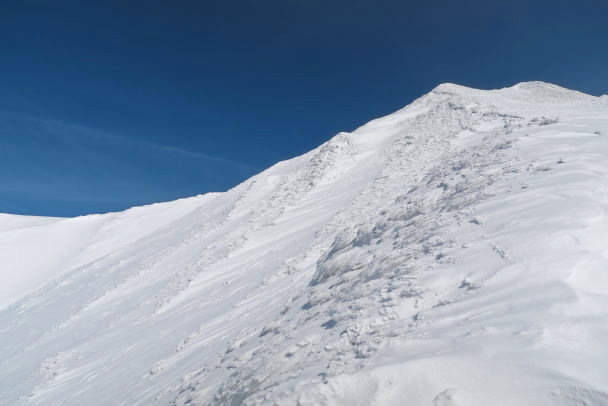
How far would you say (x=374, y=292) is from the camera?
728cm

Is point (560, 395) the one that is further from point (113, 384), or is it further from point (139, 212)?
point (139, 212)

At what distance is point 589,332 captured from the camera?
14.1ft

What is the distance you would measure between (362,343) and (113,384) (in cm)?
954

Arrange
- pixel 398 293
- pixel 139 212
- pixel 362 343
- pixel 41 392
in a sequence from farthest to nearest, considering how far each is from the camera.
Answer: pixel 139 212 → pixel 41 392 → pixel 398 293 → pixel 362 343

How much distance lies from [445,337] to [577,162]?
7116 mm

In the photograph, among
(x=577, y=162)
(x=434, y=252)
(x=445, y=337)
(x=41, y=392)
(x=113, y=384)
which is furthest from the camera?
(x=41, y=392)

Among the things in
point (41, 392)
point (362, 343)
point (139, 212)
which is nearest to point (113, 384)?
point (41, 392)

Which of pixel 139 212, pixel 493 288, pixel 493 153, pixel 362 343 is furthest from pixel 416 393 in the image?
pixel 139 212

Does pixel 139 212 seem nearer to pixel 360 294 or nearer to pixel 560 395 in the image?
pixel 360 294

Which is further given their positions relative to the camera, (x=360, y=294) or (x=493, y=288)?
(x=360, y=294)

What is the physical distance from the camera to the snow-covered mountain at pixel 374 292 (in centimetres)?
441

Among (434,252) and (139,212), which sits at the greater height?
(139,212)

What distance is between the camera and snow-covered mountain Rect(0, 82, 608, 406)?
4.41 meters

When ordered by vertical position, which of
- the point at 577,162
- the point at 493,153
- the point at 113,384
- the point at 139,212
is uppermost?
the point at 139,212
